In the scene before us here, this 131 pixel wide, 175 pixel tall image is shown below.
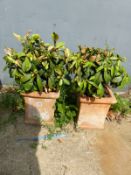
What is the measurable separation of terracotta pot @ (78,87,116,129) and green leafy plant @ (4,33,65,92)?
0.46m

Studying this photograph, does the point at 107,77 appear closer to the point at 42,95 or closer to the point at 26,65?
the point at 42,95

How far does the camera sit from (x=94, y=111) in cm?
443

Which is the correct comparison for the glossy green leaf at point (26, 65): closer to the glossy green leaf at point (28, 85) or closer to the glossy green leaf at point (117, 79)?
the glossy green leaf at point (28, 85)

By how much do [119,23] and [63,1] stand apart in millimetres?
875

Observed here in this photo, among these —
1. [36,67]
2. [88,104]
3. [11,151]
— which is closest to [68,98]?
[88,104]

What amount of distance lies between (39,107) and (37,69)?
1.67 feet

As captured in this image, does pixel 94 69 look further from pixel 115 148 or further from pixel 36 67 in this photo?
pixel 115 148

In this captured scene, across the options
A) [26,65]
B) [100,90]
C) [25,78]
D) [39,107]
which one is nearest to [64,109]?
[39,107]

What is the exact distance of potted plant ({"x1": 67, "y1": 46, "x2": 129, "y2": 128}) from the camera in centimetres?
415

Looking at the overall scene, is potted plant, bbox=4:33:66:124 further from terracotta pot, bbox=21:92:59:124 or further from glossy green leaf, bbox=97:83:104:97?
glossy green leaf, bbox=97:83:104:97

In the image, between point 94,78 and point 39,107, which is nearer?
point 94,78

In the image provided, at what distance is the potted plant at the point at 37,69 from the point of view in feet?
13.5

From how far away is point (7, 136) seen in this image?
427 centimetres

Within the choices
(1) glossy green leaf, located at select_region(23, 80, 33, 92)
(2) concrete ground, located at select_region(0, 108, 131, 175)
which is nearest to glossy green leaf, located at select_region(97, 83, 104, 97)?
(2) concrete ground, located at select_region(0, 108, 131, 175)
